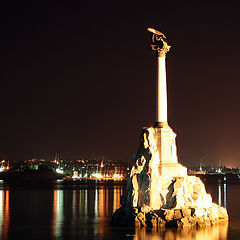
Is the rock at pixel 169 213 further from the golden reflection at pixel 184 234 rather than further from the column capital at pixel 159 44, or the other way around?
the column capital at pixel 159 44

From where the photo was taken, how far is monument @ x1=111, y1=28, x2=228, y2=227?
105 ft

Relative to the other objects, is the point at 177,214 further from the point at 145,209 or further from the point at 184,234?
the point at 184,234

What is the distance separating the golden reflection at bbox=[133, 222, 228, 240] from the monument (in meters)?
1.06

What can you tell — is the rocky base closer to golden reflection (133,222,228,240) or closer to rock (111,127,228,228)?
rock (111,127,228,228)

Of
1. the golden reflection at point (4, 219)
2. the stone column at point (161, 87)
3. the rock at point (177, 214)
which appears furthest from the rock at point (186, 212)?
the golden reflection at point (4, 219)

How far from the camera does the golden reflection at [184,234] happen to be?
28.5 metres

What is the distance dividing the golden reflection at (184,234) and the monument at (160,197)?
1058 mm

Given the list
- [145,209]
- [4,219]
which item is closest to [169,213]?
[145,209]

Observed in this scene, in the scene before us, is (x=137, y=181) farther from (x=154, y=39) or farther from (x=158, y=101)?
(x=154, y=39)

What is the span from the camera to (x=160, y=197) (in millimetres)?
33125

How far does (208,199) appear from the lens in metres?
35.2

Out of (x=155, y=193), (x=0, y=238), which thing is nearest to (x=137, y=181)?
(x=155, y=193)

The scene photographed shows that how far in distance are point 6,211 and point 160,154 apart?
16247 millimetres

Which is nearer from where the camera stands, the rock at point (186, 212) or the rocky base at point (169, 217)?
the rocky base at point (169, 217)
